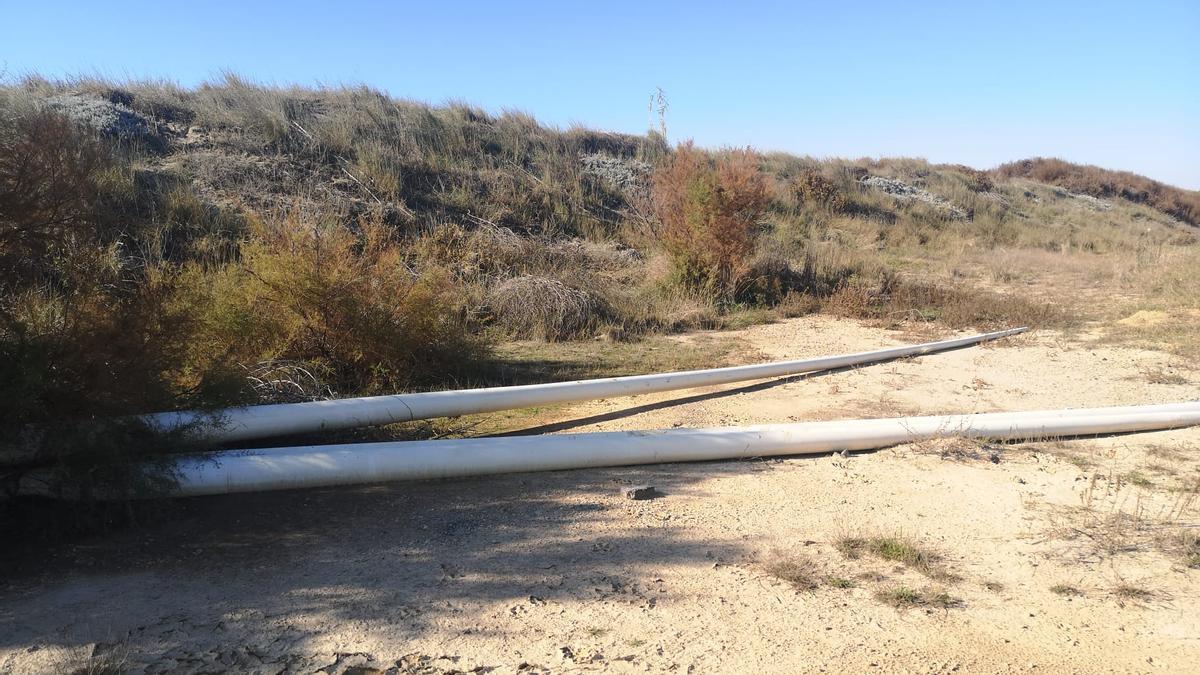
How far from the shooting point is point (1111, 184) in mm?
36000

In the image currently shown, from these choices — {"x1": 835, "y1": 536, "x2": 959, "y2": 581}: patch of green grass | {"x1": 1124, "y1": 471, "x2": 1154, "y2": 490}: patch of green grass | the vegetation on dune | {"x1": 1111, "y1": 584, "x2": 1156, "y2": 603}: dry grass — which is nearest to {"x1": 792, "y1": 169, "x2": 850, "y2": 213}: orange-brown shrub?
the vegetation on dune

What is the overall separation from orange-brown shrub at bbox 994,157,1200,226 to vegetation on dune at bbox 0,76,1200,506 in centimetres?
595

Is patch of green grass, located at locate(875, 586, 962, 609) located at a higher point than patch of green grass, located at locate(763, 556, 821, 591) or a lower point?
lower

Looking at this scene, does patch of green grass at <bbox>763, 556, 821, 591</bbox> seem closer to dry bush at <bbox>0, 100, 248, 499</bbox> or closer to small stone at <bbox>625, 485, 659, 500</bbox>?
small stone at <bbox>625, 485, 659, 500</bbox>

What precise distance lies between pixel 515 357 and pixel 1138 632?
23.3ft

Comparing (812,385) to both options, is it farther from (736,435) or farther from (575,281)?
(575,281)

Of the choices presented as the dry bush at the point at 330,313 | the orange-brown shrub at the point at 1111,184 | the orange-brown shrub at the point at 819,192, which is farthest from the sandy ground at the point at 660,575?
the orange-brown shrub at the point at 1111,184

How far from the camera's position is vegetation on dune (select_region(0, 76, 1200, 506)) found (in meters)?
4.54

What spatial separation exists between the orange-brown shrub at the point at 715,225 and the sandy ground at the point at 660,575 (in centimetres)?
772

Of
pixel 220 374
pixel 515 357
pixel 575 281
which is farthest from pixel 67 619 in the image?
pixel 575 281

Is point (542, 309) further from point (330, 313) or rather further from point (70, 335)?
point (70, 335)

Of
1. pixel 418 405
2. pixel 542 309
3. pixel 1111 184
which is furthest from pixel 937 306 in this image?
pixel 1111 184

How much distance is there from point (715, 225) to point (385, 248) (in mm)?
5866

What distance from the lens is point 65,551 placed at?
4.02 meters
